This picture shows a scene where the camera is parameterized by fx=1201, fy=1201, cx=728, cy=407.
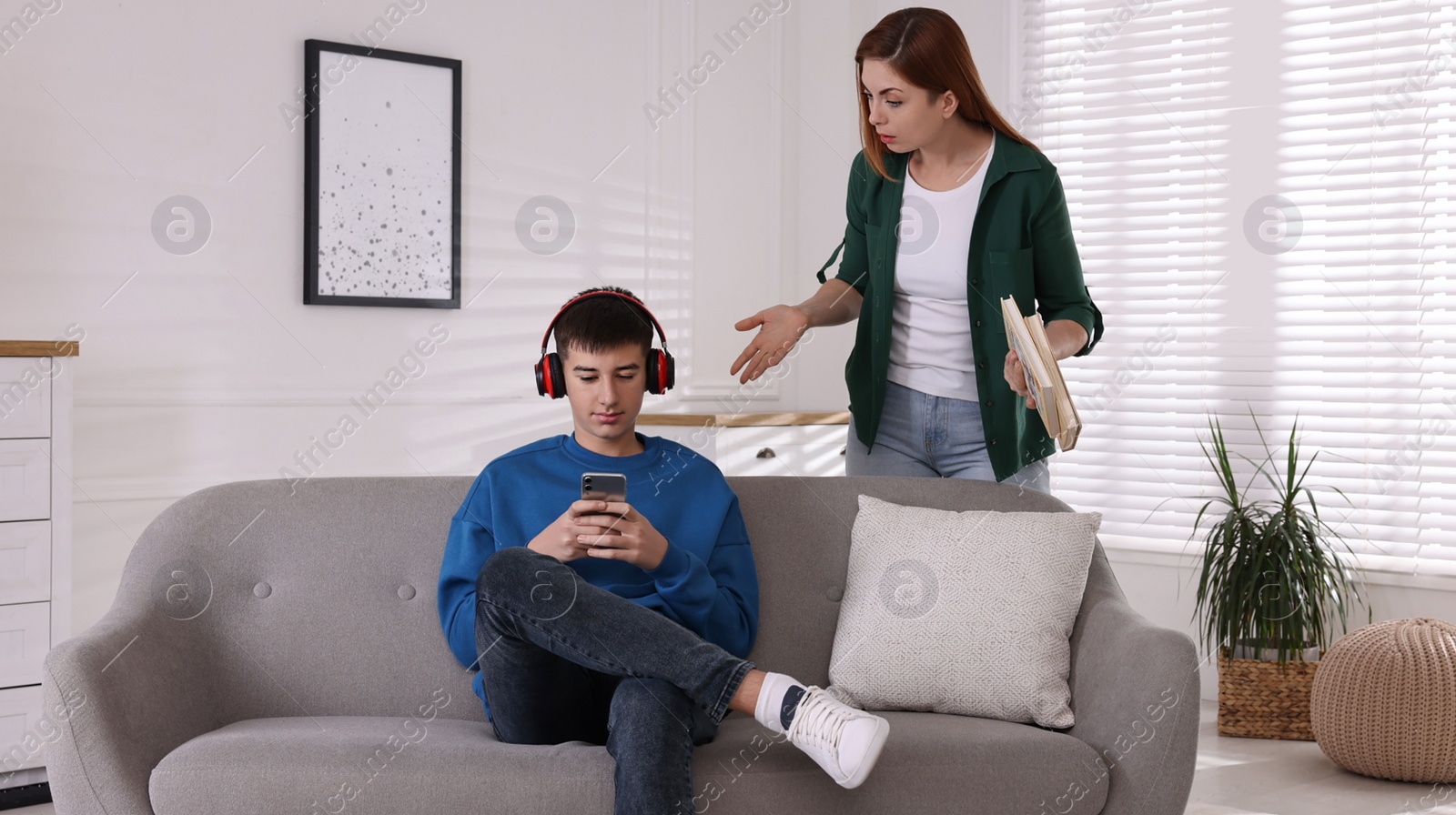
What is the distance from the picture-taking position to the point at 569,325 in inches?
81.9

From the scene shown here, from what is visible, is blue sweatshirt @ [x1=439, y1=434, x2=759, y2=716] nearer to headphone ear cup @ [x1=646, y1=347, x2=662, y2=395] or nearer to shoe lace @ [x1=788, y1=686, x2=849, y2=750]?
headphone ear cup @ [x1=646, y1=347, x2=662, y2=395]

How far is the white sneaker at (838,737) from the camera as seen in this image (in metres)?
1.68

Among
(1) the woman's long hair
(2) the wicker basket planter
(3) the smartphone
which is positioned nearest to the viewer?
(3) the smartphone

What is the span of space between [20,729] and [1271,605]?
330cm

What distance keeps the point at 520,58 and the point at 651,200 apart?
0.69m

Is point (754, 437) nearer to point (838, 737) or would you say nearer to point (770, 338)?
point (770, 338)

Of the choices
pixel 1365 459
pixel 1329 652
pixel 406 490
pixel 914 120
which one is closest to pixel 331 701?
pixel 406 490

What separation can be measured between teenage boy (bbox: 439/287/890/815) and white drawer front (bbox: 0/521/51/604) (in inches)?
52.9

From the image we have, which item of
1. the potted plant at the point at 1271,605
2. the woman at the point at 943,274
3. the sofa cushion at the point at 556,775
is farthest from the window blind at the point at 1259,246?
the sofa cushion at the point at 556,775

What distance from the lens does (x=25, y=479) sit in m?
2.79

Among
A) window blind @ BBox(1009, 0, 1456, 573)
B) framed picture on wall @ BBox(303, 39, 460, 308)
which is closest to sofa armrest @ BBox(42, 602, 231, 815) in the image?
framed picture on wall @ BBox(303, 39, 460, 308)

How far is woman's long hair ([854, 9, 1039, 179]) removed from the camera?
7.17 ft

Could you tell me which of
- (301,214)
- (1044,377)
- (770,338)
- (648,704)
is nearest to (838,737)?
(648,704)

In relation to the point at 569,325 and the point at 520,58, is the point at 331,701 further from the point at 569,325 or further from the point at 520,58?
the point at 520,58
